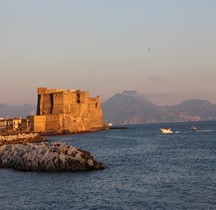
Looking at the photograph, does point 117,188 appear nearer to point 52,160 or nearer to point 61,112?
point 52,160

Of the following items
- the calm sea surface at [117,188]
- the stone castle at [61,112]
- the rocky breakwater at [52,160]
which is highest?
the stone castle at [61,112]

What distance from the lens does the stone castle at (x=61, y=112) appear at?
10006 centimetres

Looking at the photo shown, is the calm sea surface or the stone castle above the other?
the stone castle

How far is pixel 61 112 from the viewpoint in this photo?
333 feet

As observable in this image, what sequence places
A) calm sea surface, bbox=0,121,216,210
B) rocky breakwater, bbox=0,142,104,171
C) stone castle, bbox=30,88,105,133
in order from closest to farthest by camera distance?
calm sea surface, bbox=0,121,216,210
rocky breakwater, bbox=0,142,104,171
stone castle, bbox=30,88,105,133

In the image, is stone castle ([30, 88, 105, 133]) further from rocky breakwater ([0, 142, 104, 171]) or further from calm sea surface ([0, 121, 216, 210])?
calm sea surface ([0, 121, 216, 210])

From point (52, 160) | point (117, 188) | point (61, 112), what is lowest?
point (117, 188)

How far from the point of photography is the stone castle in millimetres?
100062

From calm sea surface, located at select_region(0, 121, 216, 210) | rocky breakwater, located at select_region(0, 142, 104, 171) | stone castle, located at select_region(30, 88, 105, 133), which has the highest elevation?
stone castle, located at select_region(30, 88, 105, 133)

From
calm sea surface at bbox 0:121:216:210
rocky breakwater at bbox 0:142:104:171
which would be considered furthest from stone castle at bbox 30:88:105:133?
calm sea surface at bbox 0:121:216:210

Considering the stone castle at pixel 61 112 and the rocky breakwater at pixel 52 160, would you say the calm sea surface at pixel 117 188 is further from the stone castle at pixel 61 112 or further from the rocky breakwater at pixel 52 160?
the stone castle at pixel 61 112

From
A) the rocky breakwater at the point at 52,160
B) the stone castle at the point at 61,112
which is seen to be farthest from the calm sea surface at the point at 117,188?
the stone castle at the point at 61,112

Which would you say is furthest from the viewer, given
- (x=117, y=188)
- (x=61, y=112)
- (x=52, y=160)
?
(x=61, y=112)

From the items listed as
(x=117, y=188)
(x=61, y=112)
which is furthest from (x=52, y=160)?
(x=61, y=112)
